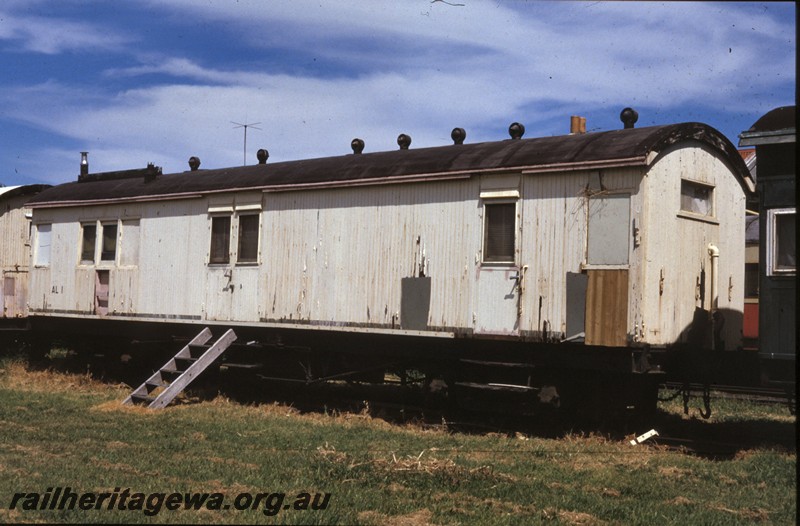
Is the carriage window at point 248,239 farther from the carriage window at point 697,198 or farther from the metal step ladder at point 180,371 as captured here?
the carriage window at point 697,198

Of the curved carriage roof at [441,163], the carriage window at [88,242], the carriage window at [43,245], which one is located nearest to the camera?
the curved carriage roof at [441,163]

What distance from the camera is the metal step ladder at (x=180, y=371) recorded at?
46.8 ft

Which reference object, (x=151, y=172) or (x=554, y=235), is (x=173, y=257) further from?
(x=554, y=235)

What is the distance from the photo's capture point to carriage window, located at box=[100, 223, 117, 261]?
17844 mm

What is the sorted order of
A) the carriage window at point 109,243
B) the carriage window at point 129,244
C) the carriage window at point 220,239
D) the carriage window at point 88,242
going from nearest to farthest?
1. the carriage window at point 220,239
2. the carriage window at point 129,244
3. the carriage window at point 109,243
4. the carriage window at point 88,242

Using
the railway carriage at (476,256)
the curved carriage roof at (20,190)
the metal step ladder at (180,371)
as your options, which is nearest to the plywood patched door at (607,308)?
the railway carriage at (476,256)

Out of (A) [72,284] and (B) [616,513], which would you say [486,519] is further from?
(A) [72,284]

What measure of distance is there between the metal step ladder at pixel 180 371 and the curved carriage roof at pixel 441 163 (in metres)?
2.72

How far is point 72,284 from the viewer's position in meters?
18.2

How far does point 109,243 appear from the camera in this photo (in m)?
17.9

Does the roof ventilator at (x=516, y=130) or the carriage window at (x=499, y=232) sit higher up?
the roof ventilator at (x=516, y=130)

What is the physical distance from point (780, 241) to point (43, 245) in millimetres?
14787

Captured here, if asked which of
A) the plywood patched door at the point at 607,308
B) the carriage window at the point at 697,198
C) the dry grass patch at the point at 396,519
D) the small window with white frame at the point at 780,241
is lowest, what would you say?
the dry grass patch at the point at 396,519

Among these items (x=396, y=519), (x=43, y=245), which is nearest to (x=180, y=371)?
(x=43, y=245)
